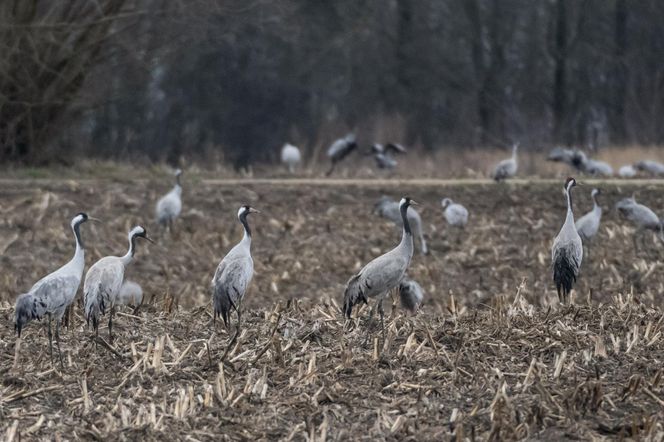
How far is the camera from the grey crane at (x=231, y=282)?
32.2 feet

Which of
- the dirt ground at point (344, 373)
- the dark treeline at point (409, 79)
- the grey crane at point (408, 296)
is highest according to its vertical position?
the dark treeline at point (409, 79)

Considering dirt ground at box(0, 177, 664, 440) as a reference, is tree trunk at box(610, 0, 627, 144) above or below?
above

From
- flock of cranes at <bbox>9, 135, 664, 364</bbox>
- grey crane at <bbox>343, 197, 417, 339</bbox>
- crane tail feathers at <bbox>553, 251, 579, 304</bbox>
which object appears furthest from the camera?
crane tail feathers at <bbox>553, 251, 579, 304</bbox>

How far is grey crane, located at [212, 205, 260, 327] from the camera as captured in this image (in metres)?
9.83

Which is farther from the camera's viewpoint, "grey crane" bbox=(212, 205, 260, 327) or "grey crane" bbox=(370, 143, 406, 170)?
"grey crane" bbox=(370, 143, 406, 170)

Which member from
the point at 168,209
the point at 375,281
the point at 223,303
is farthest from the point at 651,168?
the point at 223,303

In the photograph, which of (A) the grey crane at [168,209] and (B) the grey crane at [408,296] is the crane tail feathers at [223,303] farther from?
(A) the grey crane at [168,209]

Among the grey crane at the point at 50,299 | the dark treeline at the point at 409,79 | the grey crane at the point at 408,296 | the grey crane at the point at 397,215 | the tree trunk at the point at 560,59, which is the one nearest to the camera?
the grey crane at the point at 50,299

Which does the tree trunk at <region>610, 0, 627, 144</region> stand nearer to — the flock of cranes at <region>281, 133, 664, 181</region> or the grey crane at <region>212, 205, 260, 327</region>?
the flock of cranes at <region>281, 133, 664, 181</region>

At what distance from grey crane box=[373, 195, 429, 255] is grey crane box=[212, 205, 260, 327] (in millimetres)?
6565

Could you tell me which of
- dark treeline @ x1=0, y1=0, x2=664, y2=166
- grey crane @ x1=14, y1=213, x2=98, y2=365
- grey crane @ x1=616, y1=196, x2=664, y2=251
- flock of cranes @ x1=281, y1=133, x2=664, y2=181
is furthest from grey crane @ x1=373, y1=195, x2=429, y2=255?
dark treeline @ x1=0, y1=0, x2=664, y2=166

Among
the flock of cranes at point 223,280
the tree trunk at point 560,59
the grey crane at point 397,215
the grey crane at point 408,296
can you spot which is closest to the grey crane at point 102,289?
the flock of cranes at point 223,280

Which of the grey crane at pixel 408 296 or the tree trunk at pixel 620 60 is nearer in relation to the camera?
the grey crane at pixel 408 296

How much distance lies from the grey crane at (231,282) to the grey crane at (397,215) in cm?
656
